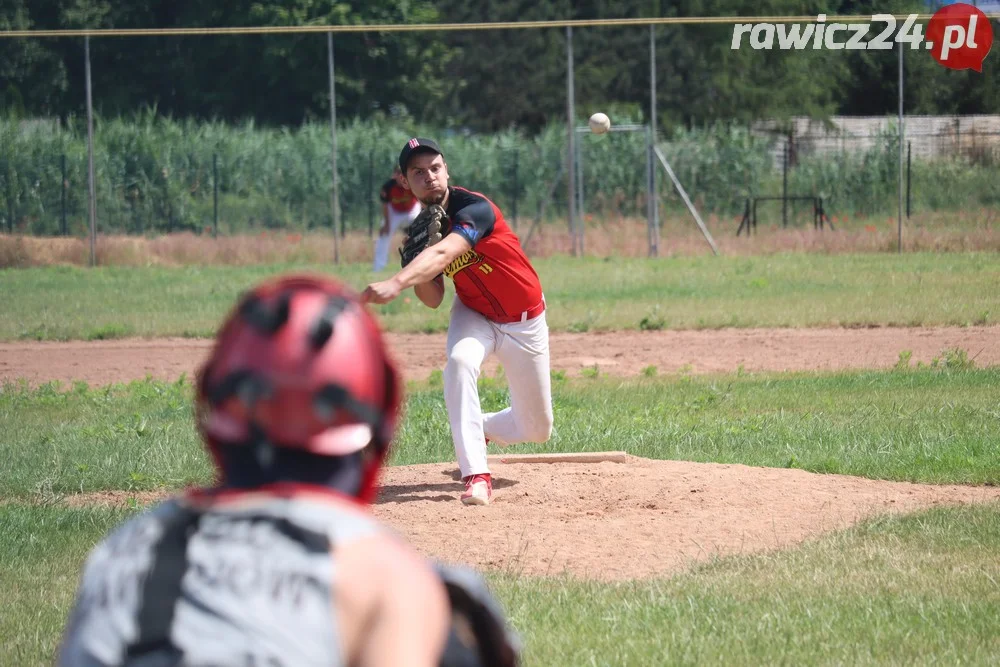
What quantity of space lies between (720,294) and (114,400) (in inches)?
346

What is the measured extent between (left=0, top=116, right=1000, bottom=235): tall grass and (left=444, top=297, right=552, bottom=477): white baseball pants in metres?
17.4

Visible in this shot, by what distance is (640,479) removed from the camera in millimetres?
7254

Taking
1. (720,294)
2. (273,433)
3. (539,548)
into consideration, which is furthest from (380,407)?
(720,294)

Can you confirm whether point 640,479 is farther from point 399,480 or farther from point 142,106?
point 142,106

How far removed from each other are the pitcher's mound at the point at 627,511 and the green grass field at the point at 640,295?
715 cm

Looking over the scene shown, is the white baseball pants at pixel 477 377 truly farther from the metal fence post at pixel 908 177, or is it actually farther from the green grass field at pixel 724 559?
the metal fence post at pixel 908 177

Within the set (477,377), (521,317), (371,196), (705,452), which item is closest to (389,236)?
(371,196)

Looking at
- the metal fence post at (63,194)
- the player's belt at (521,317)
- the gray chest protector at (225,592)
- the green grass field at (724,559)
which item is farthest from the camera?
the metal fence post at (63,194)

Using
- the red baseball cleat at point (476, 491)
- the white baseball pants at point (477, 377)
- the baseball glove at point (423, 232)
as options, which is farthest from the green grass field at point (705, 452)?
the baseball glove at point (423, 232)

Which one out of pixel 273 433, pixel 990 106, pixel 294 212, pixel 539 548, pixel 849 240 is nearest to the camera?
pixel 273 433

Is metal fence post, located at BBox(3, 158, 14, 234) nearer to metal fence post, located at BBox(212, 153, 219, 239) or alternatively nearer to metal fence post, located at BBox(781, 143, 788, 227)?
metal fence post, located at BBox(212, 153, 219, 239)

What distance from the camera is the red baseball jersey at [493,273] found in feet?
22.5

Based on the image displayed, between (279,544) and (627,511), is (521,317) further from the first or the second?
(279,544)

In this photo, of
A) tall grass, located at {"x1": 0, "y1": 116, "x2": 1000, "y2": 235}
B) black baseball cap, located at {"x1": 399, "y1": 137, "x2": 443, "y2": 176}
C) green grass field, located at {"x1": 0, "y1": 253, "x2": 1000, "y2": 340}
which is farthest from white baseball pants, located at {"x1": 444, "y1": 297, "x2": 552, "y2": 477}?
tall grass, located at {"x1": 0, "y1": 116, "x2": 1000, "y2": 235}
